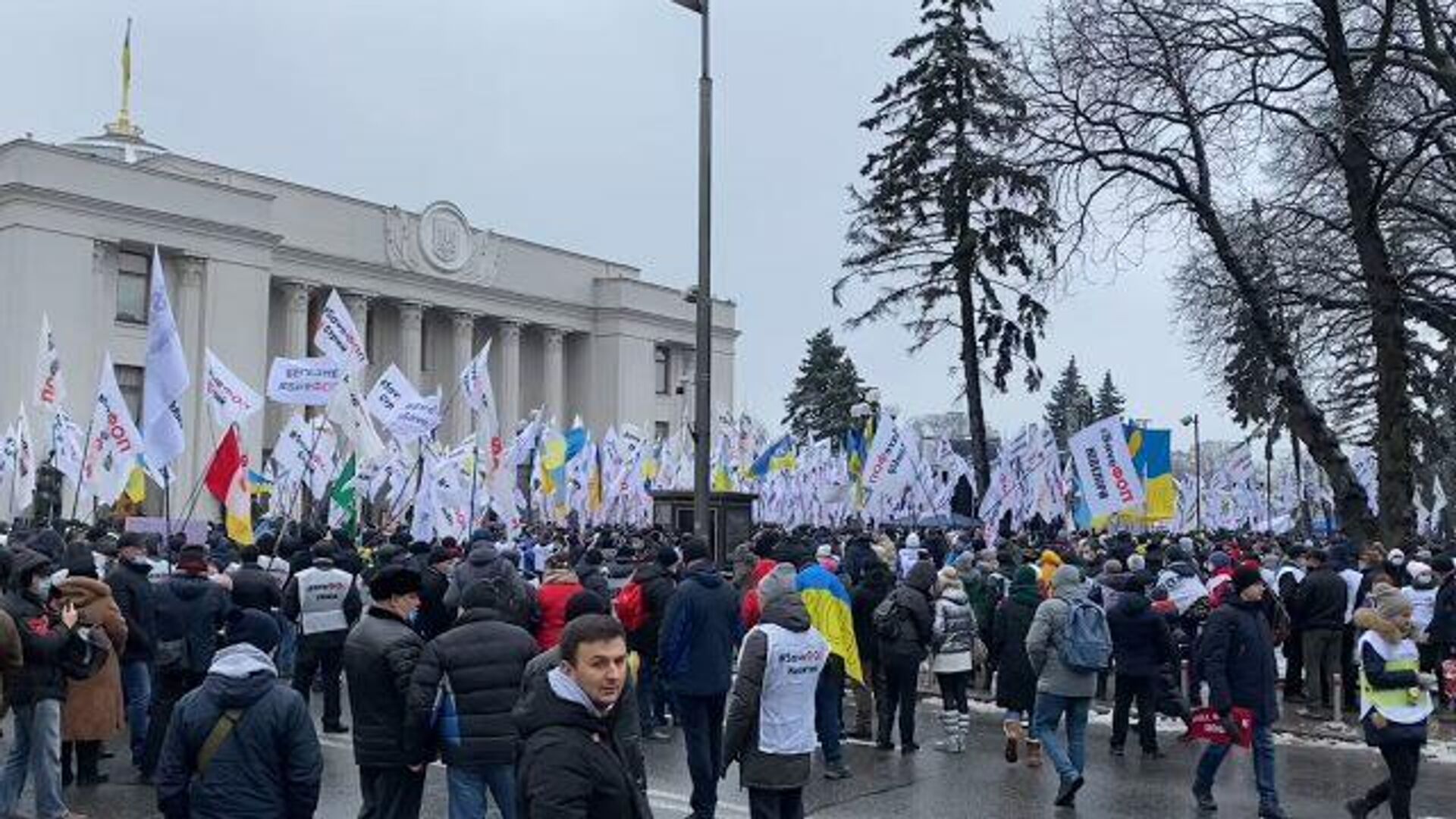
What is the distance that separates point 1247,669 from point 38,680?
24.9 ft

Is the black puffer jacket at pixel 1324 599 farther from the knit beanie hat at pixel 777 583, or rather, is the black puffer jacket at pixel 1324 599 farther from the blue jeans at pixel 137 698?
the blue jeans at pixel 137 698

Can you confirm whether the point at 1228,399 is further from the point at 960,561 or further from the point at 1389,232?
the point at 960,561

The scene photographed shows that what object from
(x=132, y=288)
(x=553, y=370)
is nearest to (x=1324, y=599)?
(x=132, y=288)

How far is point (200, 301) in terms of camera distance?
43188mm

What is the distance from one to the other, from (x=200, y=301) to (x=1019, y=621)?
123ft

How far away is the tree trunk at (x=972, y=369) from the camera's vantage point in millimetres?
29156

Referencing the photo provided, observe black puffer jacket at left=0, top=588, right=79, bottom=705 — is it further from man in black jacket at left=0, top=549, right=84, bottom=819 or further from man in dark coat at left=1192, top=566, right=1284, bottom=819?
man in dark coat at left=1192, top=566, right=1284, bottom=819

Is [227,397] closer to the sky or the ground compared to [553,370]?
closer to the ground

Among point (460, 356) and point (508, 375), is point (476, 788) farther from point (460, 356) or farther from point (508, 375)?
point (508, 375)

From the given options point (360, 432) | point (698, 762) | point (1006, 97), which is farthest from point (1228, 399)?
point (698, 762)

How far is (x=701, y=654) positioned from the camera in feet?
29.9

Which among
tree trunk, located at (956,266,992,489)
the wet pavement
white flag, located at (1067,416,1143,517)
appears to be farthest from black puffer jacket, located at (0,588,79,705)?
tree trunk, located at (956,266,992,489)

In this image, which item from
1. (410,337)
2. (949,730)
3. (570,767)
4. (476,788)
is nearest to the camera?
(570,767)

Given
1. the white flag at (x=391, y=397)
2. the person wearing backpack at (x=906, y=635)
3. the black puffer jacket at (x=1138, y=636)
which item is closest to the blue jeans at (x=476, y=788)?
the person wearing backpack at (x=906, y=635)
